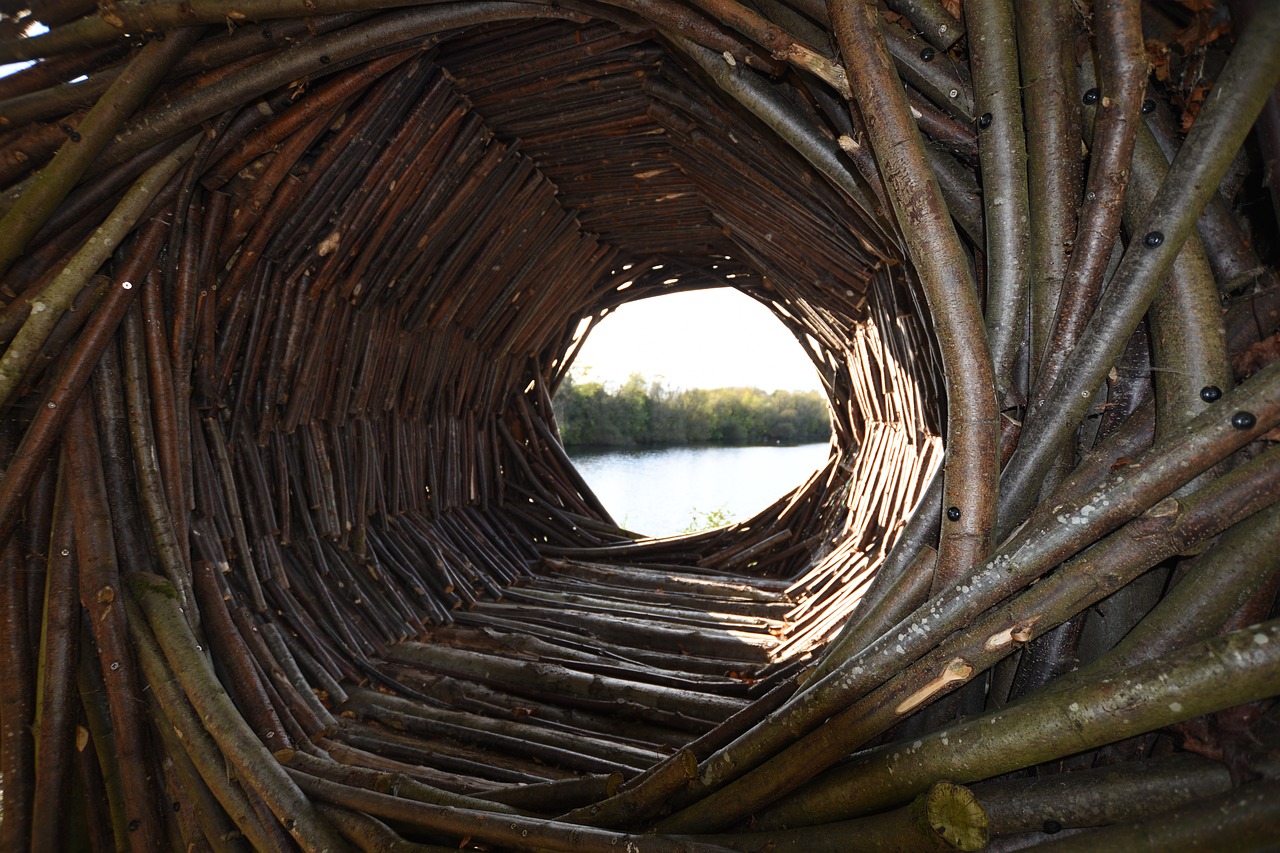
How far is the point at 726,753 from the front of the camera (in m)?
1.71

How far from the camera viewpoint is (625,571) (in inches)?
208

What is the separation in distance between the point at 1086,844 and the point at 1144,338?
3.25ft

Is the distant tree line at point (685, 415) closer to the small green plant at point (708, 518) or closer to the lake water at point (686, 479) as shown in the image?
the lake water at point (686, 479)

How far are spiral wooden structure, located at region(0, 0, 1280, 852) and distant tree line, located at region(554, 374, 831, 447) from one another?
10.3 meters

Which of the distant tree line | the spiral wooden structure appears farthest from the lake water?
the spiral wooden structure

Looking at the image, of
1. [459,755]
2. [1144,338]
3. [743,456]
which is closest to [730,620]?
[459,755]

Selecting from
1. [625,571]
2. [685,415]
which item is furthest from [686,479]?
[625,571]

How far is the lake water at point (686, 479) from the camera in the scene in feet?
31.2

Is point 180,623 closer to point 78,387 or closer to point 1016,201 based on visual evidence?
point 78,387

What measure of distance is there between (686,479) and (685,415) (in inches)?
180

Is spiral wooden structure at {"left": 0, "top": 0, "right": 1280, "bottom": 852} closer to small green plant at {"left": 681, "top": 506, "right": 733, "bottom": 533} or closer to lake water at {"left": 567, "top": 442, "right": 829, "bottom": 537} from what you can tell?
lake water at {"left": 567, "top": 442, "right": 829, "bottom": 537}

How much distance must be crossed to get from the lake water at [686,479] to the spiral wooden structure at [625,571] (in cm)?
325

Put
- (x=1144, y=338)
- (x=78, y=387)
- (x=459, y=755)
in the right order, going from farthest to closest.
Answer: (x=459, y=755) < (x=78, y=387) < (x=1144, y=338)

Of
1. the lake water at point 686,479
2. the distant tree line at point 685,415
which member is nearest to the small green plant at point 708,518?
the lake water at point 686,479
